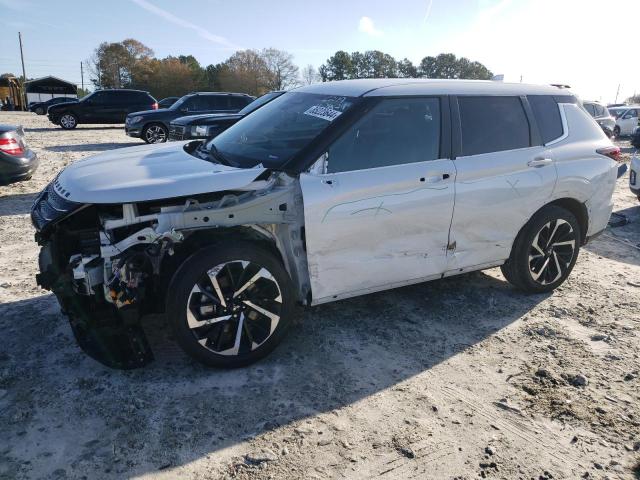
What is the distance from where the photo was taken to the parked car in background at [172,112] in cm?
1543

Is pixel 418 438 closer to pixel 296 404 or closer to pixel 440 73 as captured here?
pixel 296 404

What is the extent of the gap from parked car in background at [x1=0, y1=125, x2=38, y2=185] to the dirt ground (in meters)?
3.85

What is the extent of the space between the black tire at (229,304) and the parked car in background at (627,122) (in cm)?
2482

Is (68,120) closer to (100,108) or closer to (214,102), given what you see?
(100,108)

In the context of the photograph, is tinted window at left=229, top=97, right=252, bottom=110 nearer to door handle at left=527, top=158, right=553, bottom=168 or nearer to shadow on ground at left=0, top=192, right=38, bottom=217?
shadow on ground at left=0, top=192, right=38, bottom=217

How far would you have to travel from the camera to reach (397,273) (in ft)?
12.2

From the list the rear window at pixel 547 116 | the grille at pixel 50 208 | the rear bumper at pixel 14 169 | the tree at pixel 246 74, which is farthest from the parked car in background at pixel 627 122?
the tree at pixel 246 74

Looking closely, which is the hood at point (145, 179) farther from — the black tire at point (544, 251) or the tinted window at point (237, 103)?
the tinted window at point (237, 103)

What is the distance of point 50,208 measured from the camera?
325 centimetres

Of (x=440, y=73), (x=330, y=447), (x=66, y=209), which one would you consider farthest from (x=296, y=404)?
(x=440, y=73)

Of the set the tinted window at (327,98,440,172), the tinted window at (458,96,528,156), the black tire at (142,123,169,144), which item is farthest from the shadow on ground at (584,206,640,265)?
the black tire at (142,123,169,144)

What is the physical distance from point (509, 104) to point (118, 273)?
136 inches

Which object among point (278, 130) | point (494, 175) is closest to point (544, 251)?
point (494, 175)

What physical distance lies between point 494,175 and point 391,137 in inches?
38.3
